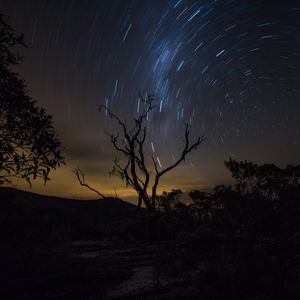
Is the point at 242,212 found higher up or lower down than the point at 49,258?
higher up

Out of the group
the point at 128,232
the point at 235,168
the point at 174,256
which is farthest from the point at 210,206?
the point at 174,256

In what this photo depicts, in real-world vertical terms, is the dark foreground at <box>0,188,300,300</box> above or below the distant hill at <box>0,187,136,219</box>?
below

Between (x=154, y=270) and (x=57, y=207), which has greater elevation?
(x=57, y=207)

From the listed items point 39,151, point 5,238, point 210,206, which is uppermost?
point 210,206

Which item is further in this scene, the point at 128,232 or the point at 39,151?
the point at 128,232

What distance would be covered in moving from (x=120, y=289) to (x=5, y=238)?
691 centimetres

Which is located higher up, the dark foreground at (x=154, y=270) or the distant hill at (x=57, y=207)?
the distant hill at (x=57, y=207)

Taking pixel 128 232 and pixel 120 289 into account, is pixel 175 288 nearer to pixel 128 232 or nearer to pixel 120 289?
pixel 120 289

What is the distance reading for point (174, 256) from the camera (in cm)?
1402

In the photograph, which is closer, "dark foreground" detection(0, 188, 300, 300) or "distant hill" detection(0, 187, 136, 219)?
"dark foreground" detection(0, 188, 300, 300)

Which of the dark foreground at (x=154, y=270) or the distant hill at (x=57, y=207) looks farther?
the distant hill at (x=57, y=207)

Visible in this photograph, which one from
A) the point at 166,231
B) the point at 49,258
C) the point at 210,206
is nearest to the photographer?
the point at 49,258

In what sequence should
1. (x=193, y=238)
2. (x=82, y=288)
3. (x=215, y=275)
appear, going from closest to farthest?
(x=215, y=275), (x=82, y=288), (x=193, y=238)

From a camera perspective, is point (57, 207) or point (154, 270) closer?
point (154, 270)
